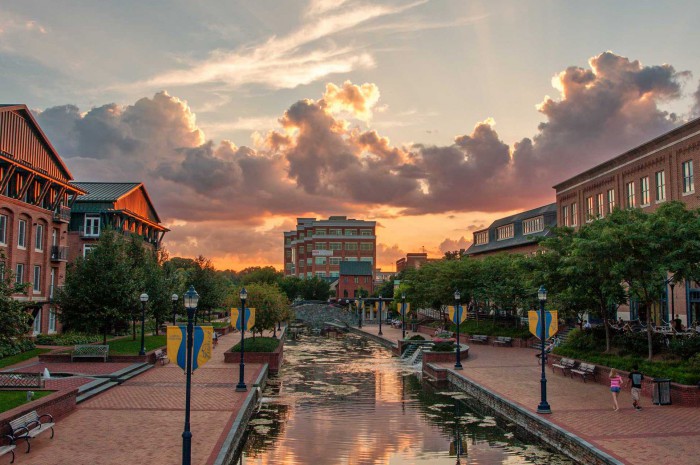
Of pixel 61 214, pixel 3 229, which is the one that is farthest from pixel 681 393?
pixel 61 214

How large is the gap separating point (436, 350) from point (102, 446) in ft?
75.3

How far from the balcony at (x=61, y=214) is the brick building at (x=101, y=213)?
23.5 feet

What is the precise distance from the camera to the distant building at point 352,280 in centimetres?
12738

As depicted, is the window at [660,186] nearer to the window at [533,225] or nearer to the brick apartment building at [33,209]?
the window at [533,225]

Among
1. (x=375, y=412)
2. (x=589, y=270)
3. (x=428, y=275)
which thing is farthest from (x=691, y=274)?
(x=428, y=275)

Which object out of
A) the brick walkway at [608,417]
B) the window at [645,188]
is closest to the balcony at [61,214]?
the brick walkway at [608,417]

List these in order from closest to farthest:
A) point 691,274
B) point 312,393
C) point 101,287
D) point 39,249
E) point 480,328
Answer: point 691,274 → point 312,393 → point 101,287 → point 39,249 → point 480,328

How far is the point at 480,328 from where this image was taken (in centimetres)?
5303

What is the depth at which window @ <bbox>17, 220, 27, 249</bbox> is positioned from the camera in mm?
42075

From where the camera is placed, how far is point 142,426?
17484 mm

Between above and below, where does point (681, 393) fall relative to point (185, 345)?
below

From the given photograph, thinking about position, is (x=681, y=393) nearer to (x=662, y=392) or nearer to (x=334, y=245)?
(x=662, y=392)

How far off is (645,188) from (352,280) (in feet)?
292

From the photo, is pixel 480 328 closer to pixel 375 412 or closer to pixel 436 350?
pixel 436 350
